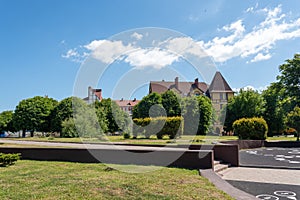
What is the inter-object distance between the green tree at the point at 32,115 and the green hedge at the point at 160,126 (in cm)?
2433

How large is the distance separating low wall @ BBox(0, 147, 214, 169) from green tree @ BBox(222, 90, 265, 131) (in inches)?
1270

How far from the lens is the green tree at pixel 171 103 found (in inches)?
1547

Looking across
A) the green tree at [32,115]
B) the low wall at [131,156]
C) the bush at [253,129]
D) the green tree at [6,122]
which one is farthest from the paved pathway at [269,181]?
the green tree at [6,122]

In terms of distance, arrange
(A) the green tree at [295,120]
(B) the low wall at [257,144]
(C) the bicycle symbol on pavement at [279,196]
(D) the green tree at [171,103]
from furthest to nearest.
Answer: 1. (D) the green tree at [171,103]
2. (A) the green tree at [295,120]
3. (B) the low wall at [257,144]
4. (C) the bicycle symbol on pavement at [279,196]

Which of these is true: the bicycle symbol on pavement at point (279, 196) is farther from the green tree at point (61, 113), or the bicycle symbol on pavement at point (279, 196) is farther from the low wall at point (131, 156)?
the green tree at point (61, 113)

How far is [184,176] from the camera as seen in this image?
6.77 m

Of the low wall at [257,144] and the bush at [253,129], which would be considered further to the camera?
the bush at [253,129]

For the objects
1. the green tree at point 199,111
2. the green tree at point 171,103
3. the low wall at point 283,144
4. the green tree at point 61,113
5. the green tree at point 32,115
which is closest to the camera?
the low wall at point 283,144

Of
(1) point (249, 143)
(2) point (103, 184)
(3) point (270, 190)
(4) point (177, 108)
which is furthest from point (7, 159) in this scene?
(4) point (177, 108)

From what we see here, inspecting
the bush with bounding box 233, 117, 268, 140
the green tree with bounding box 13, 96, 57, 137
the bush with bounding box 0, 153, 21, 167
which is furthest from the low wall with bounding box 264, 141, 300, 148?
the green tree with bounding box 13, 96, 57, 137

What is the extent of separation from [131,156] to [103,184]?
3132 mm

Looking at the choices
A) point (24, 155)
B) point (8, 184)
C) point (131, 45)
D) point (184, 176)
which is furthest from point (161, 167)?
point (24, 155)

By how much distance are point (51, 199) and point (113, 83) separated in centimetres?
586

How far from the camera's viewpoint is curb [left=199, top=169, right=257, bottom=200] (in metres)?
4.72
